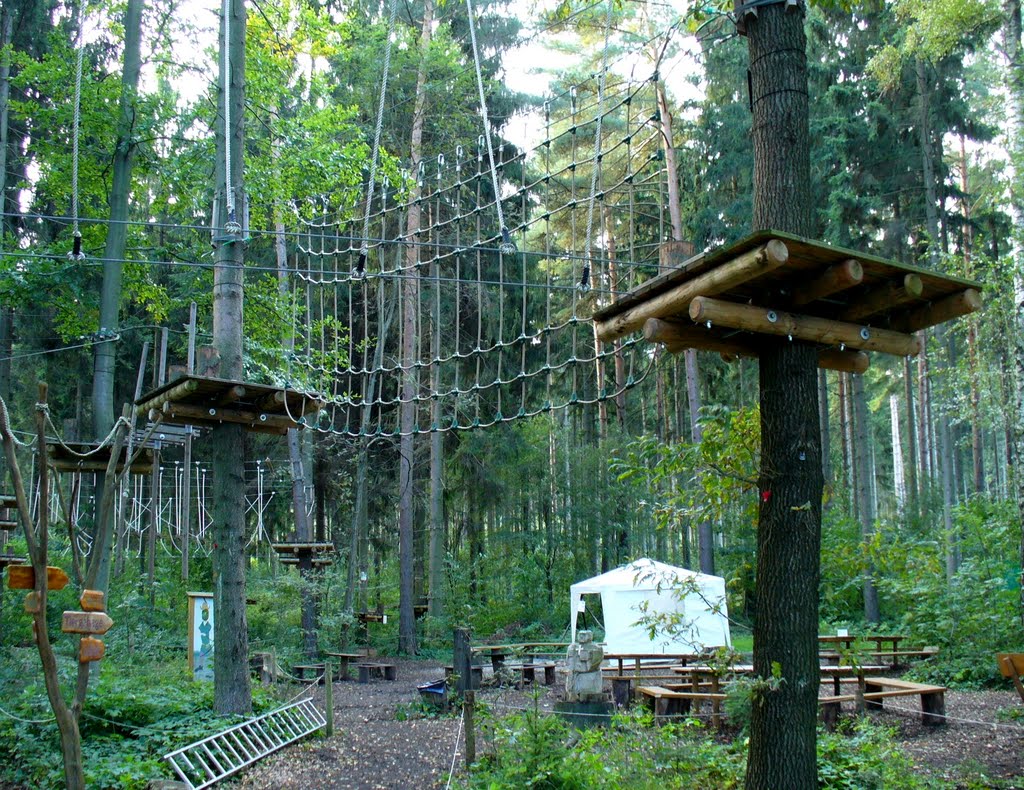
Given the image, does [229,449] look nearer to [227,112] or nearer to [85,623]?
[227,112]

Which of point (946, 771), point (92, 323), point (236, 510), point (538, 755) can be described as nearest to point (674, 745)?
point (538, 755)

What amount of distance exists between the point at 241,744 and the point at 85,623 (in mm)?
3564

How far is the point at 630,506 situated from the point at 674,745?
1815 centimetres

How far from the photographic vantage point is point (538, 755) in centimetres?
565

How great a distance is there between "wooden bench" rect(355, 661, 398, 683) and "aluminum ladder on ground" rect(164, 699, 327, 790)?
5038mm

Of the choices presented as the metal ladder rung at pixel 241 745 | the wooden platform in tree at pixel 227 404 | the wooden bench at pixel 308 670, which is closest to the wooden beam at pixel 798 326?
the wooden platform in tree at pixel 227 404

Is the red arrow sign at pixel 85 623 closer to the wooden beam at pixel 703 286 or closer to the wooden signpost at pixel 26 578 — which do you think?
the wooden signpost at pixel 26 578

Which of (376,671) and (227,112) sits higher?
(227,112)

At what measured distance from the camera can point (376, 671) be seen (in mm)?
14789

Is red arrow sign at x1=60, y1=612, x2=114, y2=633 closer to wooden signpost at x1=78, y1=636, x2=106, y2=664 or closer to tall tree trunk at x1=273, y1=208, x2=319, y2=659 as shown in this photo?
wooden signpost at x1=78, y1=636, x2=106, y2=664

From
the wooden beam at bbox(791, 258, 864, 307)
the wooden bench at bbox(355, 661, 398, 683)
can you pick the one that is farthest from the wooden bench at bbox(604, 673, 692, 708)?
the wooden beam at bbox(791, 258, 864, 307)

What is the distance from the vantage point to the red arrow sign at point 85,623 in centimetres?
464

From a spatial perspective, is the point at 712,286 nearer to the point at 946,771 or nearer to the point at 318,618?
the point at 946,771

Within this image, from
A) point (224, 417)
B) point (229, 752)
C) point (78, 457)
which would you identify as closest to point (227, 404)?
point (224, 417)
